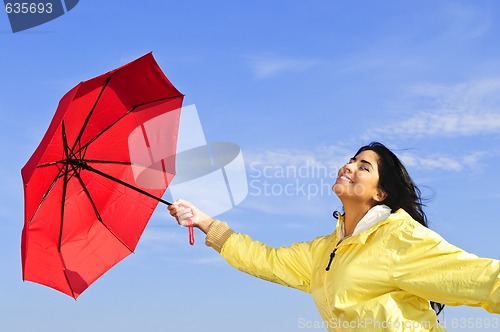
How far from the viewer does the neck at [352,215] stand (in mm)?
4484

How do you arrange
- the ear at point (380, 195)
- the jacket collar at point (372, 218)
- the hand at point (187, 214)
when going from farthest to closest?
1. the hand at point (187, 214)
2. the ear at point (380, 195)
3. the jacket collar at point (372, 218)

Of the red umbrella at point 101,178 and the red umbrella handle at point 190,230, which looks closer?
the red umbrella handle at point 190,230

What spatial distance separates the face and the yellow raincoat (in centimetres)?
25

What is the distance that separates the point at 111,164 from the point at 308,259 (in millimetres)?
1963

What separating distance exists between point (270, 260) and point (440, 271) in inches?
54.6

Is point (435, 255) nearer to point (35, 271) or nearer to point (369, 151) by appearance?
point (369, 151)

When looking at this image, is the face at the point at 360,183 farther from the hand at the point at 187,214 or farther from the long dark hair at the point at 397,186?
the hand at the point at 187,214

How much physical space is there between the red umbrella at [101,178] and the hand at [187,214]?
1.07 ft

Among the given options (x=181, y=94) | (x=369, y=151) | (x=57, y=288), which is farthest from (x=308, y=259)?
(x=57, y=288)

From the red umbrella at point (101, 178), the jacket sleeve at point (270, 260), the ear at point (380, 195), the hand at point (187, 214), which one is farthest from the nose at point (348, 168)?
the red umbrella at point (101, 178)

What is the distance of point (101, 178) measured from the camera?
555 cm

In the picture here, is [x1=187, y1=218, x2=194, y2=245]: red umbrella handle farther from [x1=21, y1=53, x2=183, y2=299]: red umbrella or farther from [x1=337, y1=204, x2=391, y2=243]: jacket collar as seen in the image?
[x1=337, y1=204, x2=391, y2=243]: jacket collar

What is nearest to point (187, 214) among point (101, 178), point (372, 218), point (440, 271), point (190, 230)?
point (190, 230)

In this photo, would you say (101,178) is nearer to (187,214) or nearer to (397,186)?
(187,214)
